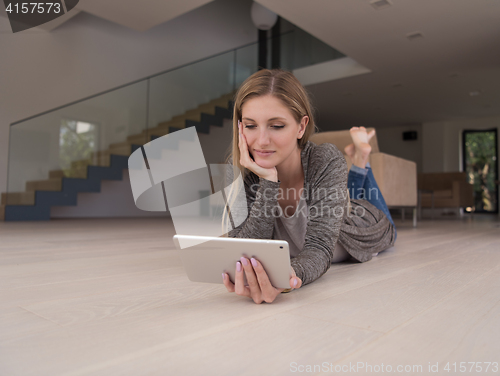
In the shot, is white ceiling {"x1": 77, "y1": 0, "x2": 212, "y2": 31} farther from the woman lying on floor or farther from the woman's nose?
the woman's nose

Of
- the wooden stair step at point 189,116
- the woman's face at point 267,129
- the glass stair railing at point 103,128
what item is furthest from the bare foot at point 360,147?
the wooden stair step at point 189,116

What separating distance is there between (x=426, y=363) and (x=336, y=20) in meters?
4.35

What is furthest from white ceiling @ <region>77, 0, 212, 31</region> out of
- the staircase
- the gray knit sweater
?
the gray knit sweater

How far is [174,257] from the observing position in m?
1.59

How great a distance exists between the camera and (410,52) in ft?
16.4

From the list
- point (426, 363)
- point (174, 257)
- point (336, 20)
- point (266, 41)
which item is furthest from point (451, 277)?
point (266, 41)

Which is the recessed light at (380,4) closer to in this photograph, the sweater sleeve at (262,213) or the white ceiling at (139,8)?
the white ceiling at (139,8)

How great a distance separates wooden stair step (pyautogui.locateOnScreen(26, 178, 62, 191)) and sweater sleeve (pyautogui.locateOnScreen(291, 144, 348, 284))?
13.1 feet

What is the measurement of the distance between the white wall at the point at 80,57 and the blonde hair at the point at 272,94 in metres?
4.18

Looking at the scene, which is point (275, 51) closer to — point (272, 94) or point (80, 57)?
point (80, 57)

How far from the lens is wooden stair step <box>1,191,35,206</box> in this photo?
13.4 ft

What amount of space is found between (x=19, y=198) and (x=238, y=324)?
4.25 meters

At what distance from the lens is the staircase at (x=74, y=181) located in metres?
4.10

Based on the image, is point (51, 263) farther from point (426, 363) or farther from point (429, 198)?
point (429, 198)
